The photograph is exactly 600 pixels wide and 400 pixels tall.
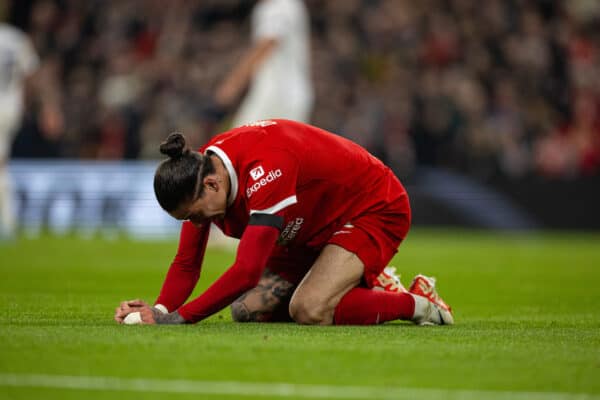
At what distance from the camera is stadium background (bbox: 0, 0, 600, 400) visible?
1144 cm

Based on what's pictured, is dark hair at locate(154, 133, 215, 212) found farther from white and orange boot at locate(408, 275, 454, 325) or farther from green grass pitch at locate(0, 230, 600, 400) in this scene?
white and orange boot at locate(408, 275, 454, 325)

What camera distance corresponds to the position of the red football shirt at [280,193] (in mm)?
5848

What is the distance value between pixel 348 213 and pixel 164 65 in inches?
625

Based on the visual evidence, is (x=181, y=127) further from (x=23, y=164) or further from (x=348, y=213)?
(x=348, y=213)

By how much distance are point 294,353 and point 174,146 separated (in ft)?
4.17

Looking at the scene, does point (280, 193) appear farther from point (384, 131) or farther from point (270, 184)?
point (384, 131)

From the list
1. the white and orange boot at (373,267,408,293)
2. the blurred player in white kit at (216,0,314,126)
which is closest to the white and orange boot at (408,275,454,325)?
the white and orange boot at (373,267,408,293)

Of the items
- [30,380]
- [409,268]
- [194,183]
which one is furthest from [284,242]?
[409,268]

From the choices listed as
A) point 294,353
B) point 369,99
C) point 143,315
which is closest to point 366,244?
point 143,315

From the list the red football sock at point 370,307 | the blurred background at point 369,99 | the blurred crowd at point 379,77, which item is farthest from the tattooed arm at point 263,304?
the blurred crowd at point 379,77

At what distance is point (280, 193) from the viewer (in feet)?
19.3

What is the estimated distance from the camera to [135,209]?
62.3 ft

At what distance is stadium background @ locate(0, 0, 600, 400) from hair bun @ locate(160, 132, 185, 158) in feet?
6.26

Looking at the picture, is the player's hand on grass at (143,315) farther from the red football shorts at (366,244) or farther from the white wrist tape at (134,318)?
the red football shorts at (366,244)
